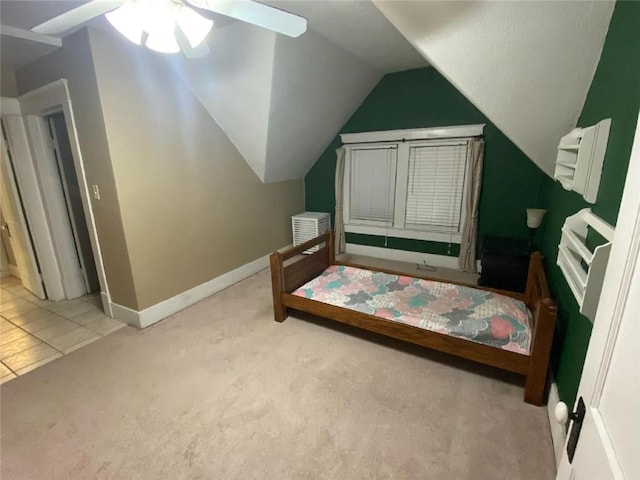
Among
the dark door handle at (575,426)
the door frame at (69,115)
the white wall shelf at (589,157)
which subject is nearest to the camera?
the dark door handle at (575,426)

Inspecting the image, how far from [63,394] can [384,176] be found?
12.4ft

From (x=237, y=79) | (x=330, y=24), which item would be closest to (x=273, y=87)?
(x=237, y=79)

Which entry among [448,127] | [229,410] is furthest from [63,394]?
[448,127]

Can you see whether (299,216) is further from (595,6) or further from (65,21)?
(595,6)

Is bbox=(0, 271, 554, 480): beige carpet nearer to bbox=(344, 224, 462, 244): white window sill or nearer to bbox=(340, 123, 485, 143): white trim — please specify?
bbox=(344, 224, 462, 244): white window sill

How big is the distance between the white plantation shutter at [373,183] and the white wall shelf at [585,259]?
261cm

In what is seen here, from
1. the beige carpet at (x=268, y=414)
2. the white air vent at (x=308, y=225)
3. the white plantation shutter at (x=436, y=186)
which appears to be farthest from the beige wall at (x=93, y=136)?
the white plantation shutter at (x=436, y=186)

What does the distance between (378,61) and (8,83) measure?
3.56 m

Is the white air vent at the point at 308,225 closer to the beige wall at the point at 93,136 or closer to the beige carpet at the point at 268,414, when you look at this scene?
the beige carpet at the point at 268,414

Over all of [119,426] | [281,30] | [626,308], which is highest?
[281,30]

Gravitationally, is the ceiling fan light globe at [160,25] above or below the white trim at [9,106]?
above

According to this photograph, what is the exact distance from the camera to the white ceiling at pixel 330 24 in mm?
1894

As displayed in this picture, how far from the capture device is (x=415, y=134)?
12.2ft

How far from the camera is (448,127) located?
11.6 feet
